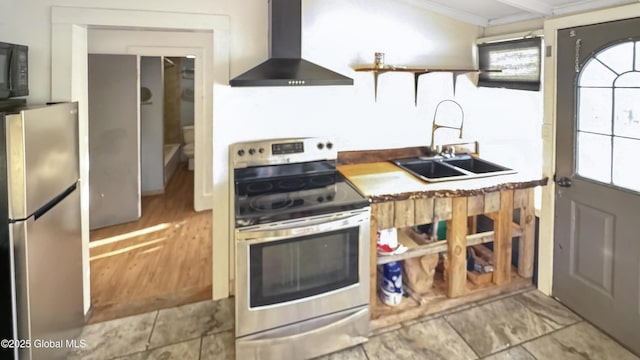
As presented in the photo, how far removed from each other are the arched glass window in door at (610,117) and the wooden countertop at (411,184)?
36 centimetres

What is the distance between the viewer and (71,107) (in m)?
2.05

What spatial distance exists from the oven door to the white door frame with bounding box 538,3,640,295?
1401 mm

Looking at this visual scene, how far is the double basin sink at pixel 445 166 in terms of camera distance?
2.86 m


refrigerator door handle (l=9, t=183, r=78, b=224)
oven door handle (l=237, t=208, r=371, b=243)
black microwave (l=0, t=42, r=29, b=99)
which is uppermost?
black microwave (l=0, t=42, r=29, b=99)

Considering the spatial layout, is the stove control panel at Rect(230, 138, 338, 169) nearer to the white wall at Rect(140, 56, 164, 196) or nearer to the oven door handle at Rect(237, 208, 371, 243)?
the oven door handle at Rect(237, 208, 371, 243)

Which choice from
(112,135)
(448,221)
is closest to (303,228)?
(448,221)

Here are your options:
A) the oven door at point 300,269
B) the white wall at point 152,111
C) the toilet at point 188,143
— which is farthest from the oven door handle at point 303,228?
the toilet at point 188,143

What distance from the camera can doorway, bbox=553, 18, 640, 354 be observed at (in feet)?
6.81

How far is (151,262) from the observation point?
10.8 ft

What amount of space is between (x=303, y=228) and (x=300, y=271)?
9.9 inches

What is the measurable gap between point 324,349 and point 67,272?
57.9 inches

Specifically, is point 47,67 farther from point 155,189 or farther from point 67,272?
point 155,189

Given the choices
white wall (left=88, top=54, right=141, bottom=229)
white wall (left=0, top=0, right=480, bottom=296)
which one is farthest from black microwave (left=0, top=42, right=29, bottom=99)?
white wall (left=88, top=54, right=141, bottom=229)

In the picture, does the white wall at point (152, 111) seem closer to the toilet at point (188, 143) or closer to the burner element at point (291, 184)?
the toilet at point (188, 143)
